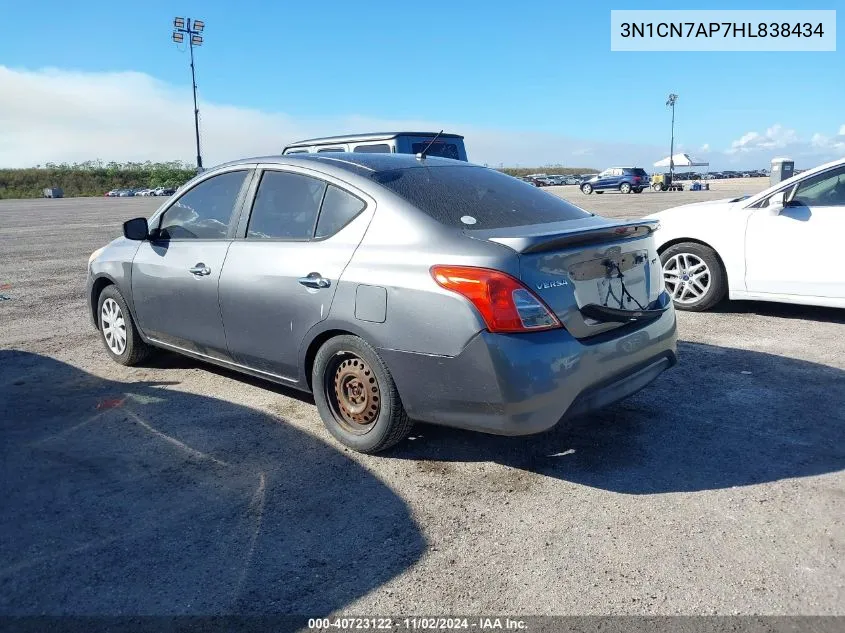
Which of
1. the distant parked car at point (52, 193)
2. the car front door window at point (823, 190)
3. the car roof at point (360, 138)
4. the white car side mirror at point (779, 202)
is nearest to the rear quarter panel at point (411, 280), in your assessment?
the white car side mirror at point (779, 202)

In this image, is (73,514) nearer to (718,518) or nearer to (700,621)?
(700,621)

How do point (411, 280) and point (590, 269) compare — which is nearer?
point (411, 280)

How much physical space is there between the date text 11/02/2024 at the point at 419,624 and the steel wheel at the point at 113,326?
3791 millimetres

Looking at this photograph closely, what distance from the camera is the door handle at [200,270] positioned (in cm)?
460

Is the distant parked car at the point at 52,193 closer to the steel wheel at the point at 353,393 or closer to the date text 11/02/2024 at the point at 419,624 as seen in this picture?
the steel wheel at the point at 353,393

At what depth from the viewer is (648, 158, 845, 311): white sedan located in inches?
254

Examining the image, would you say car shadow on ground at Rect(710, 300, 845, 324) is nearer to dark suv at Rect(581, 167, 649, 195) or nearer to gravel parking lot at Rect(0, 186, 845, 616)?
gravel parking lot at Rect(0, 186, 845, 616)

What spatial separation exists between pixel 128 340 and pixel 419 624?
3899 mm

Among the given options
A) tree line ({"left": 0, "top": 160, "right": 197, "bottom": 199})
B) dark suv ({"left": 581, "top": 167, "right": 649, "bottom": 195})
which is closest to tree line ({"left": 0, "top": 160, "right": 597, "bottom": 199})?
tree line ({"left": 0, "top": 160, "right": 197, "bottom": 199})

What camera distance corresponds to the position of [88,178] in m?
98.6

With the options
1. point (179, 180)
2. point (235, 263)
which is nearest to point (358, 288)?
point (235, 263)

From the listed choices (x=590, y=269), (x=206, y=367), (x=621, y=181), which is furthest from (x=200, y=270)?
(x=621, y=181)

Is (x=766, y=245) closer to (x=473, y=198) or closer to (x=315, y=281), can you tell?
(x=473, y=198)

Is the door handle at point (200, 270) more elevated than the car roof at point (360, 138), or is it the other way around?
the car roof at point (360, 138)
